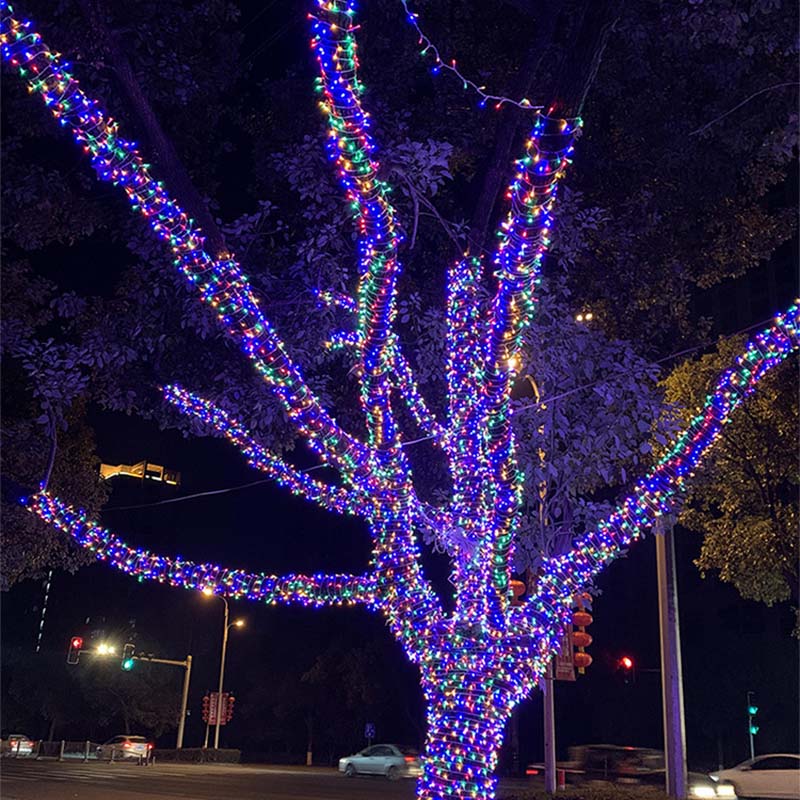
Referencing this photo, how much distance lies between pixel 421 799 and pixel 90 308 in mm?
7058

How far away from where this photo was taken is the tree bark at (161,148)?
793 centimetres

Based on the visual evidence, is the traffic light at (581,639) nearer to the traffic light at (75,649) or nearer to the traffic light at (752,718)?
the traffic light at (752,718)

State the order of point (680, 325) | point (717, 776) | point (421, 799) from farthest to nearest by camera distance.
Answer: point (717, 776) → point (680, 325) → point (421, 799)

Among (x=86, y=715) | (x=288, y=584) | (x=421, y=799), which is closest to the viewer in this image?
(x=421, y=799)

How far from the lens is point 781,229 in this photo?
11812 millimetres

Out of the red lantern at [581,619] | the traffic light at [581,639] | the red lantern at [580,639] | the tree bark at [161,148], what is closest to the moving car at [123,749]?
the traffic light at [581,639]

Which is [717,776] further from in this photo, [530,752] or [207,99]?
[207,99]

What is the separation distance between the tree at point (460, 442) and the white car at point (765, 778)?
15.0 metres

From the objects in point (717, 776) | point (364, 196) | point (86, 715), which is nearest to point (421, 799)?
point (364, 196)

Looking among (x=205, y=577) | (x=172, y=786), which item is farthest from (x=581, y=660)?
(x=172, y=786)

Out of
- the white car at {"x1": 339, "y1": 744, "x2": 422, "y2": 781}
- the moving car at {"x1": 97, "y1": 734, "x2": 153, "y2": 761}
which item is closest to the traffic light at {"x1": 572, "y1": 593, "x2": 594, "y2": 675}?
the white car at {"x1": 339, "y1": 744, "x2": 422, "y2": 781}

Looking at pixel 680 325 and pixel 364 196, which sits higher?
pixel 680 325

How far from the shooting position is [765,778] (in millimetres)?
20703

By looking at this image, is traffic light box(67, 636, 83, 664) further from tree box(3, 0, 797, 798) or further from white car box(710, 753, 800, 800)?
tree box(3, 0, 797, 798)
